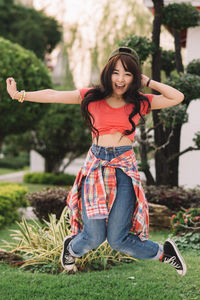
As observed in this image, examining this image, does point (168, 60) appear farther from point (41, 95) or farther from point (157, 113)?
point (41, 95)

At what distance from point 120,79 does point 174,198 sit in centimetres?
400

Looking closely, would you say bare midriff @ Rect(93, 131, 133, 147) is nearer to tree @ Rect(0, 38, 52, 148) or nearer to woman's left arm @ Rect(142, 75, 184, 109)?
woman's left arm @ Rect(142, 75, 184, 109)

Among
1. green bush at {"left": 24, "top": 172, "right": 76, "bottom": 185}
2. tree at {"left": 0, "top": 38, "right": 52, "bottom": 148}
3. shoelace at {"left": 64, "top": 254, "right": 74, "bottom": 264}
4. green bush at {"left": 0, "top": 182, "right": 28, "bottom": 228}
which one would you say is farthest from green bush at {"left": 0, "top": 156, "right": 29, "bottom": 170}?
shoelace at {"left": 64, "top": 254, "right": 74, "bottom": 264}

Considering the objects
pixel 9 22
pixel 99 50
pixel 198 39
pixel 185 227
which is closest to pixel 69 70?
pixel 99 50

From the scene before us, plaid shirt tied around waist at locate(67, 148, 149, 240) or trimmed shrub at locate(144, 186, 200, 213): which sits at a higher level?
plaid shirt tied around waist at locate(67, 148, 149, 240)

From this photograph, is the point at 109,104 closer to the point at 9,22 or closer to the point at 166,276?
the point at 166,276

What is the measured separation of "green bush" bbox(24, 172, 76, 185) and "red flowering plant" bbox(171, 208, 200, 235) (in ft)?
27.8

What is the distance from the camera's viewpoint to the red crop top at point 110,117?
294 centimetres

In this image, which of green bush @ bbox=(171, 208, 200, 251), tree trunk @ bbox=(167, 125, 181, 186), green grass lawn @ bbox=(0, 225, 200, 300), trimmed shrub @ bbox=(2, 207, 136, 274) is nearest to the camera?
green grass lawn @ bbox=(0, 225, 200, 300)

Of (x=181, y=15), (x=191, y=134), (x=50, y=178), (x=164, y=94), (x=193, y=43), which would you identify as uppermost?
(x=181, y=15)

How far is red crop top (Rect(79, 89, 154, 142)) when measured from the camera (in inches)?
116

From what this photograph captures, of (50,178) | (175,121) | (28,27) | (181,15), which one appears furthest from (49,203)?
(28,27)

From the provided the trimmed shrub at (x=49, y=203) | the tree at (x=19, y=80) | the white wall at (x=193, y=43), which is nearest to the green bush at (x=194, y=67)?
the white wall at (x=193, y=43)

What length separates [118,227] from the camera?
289cm
